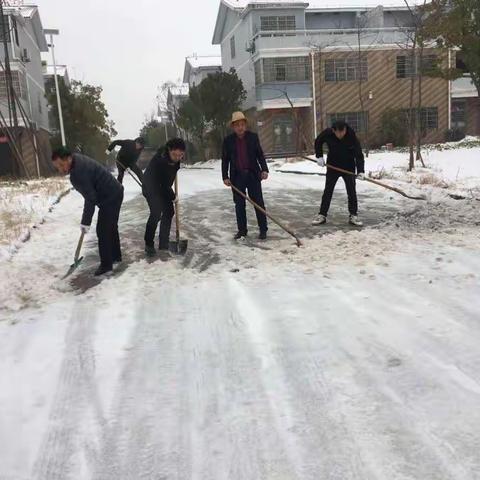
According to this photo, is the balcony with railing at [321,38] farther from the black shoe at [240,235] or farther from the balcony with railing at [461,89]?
the black shoe at [240,235]

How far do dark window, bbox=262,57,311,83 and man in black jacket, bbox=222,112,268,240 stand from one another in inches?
1067

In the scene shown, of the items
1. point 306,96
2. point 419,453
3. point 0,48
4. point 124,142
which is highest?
point 0,48

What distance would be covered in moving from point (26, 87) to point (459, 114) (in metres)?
25.6

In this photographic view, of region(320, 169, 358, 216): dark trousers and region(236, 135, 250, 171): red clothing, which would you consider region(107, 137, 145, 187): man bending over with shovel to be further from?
region(320, 169, 358, 216): dark trousers

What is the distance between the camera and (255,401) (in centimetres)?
309

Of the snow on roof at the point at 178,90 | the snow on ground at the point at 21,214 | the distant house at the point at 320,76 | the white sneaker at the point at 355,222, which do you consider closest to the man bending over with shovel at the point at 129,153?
the snow on ground at the point at 21,214

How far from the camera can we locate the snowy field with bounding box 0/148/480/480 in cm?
261

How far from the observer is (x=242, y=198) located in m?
7.41

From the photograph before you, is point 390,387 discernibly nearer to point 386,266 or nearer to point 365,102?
point 386,266

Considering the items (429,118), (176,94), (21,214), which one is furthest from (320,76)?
(176,94)

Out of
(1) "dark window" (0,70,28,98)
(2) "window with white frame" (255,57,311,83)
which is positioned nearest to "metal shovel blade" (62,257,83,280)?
(1) "dark window" (0,70,28,98)

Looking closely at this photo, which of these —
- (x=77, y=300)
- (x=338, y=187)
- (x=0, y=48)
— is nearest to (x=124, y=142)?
(x=338, y=187)

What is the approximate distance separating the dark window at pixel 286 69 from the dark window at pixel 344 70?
4.17 ft

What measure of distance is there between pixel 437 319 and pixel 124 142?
9.29 metres
